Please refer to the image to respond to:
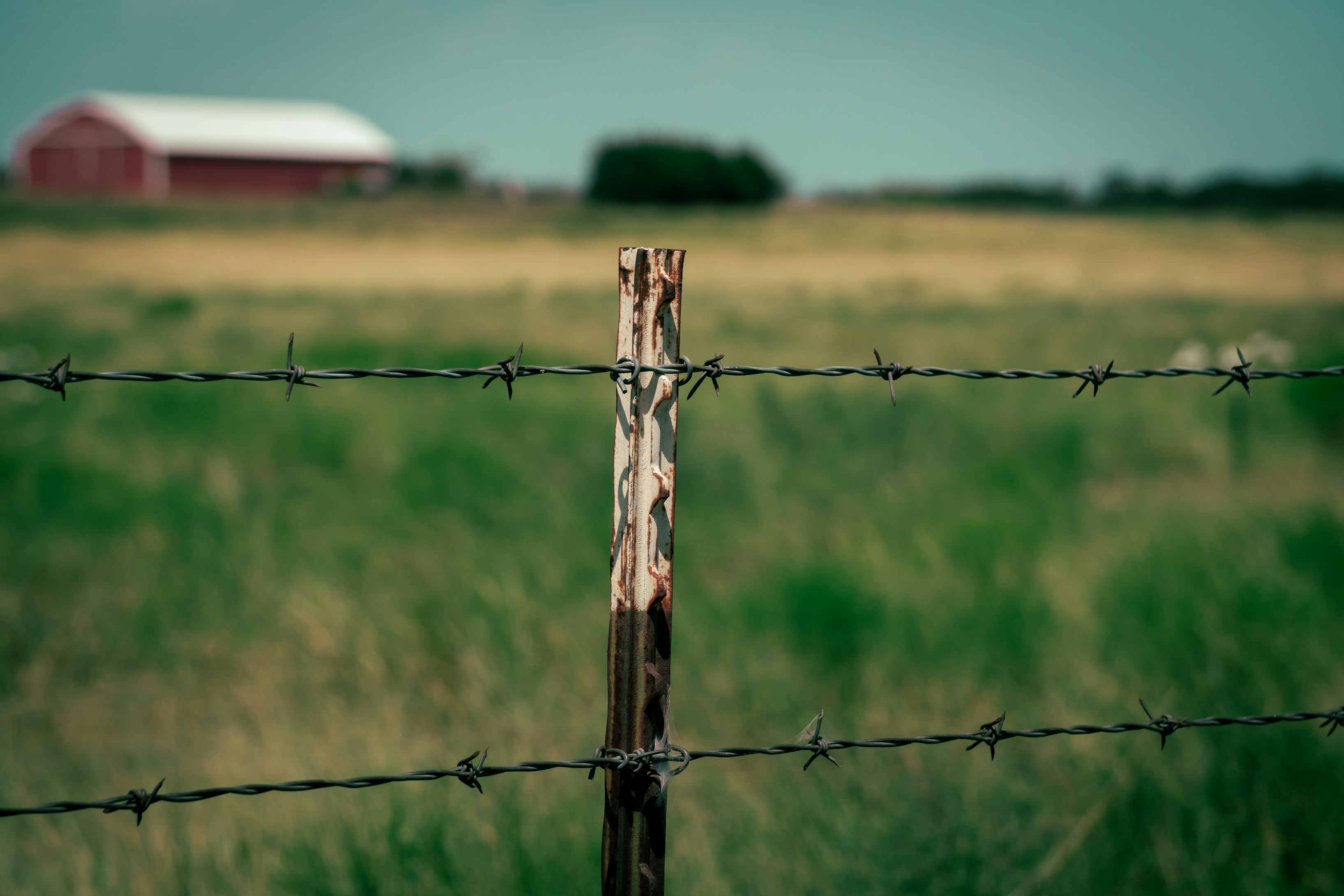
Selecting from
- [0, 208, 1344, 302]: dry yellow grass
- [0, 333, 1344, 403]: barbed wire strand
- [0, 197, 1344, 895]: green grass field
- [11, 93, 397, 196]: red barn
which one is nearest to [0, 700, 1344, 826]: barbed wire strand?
[0, 333, 1344, 403]: barbed wire strand

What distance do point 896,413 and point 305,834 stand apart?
7.58m

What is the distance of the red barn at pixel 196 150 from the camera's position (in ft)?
204

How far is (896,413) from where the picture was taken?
9.70 meters

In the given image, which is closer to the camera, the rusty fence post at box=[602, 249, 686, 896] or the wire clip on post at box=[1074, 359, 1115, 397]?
the rusty fence post at box=[602, 249, 686, 896]

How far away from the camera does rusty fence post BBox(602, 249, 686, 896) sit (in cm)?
160

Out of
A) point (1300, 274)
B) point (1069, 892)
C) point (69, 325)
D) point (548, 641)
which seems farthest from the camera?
point (1300, 274)

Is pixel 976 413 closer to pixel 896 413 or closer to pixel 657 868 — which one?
pixel 896 413

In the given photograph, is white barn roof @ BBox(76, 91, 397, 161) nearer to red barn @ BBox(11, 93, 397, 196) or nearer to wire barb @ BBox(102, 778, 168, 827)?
red barn @ BBox(11, 93, 397, 196)

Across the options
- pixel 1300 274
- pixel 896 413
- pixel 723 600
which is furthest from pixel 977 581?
pixel 1300 274

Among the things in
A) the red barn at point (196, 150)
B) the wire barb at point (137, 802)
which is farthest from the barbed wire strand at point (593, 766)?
the red barn at point (196, 150)

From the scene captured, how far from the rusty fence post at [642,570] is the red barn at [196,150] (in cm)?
6115

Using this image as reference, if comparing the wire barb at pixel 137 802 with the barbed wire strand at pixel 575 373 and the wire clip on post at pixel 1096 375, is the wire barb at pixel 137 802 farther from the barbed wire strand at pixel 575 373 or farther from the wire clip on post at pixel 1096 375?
the wire clip on post at pixel 1096 375

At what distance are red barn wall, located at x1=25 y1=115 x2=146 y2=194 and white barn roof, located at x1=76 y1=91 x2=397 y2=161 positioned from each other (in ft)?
3.63

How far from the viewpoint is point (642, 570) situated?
163 centimetres
